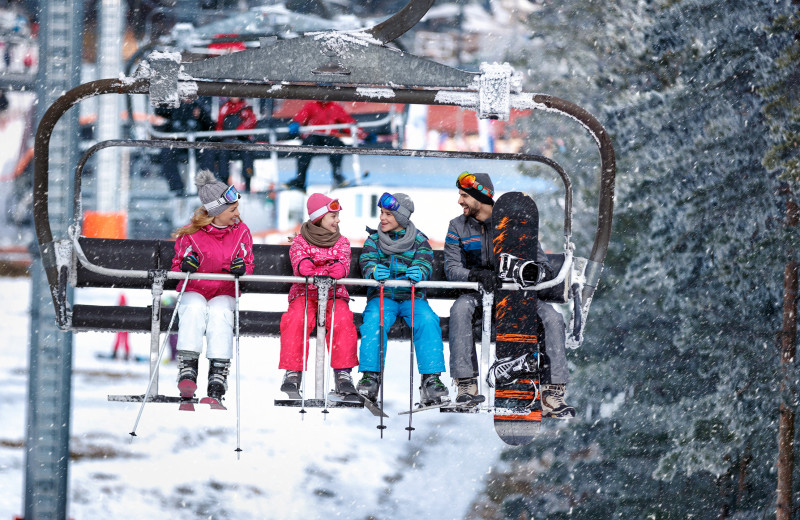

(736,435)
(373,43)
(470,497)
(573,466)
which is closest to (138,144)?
(373,43)

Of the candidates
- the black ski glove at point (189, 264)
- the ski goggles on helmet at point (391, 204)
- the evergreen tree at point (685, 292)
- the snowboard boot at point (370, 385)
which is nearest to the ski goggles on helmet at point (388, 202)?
the ski goggles on helmet at point (391, 204)

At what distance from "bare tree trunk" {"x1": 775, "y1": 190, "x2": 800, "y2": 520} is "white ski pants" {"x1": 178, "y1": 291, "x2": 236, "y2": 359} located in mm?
8465

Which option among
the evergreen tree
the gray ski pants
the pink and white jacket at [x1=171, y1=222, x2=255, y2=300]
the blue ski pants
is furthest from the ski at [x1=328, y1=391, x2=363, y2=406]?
the evergreen tree

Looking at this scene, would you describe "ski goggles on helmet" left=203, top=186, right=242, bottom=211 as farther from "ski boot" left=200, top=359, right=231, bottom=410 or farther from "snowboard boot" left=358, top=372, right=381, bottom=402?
"snowboard boot" left=358, top=372, right=381, bottom=402

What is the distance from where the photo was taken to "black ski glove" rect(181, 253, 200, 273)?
466 cm

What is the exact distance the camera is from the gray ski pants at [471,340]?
4.54 metres

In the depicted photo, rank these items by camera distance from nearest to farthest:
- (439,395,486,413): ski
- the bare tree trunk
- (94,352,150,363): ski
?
(439,395,486,413): ski, the bare tree trunk, (94,352,150,363): ski

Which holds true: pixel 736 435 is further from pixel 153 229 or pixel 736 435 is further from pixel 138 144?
pixel 153 229

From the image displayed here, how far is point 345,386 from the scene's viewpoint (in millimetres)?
4488

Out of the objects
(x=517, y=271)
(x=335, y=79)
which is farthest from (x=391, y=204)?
(x=335, y=79)

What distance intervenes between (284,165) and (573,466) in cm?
1589

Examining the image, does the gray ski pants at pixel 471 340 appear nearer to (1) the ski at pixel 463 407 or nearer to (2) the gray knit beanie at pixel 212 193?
(1) the ski at pixel 463 407

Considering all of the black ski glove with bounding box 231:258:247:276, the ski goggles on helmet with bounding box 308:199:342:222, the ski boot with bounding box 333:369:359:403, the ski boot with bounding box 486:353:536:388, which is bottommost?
the ski boot with bounding box 333:369:359:403

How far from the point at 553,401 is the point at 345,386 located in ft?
3.01
